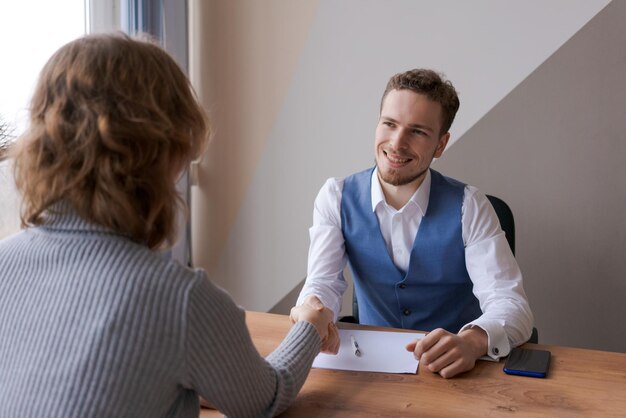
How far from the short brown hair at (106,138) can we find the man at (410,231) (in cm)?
103

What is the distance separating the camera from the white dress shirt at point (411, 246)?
1.87 meters

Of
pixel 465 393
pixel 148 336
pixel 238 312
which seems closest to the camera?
pixel 148 336

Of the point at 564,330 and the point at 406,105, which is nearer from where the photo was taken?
the point at 406,105

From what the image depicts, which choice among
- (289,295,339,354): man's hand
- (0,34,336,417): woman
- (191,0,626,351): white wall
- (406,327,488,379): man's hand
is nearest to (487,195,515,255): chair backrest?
(191,0,626,351): white wall

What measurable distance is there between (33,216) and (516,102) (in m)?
2.26

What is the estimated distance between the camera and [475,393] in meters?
1.35

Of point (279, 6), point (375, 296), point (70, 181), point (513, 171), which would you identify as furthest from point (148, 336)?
point (279, 6)

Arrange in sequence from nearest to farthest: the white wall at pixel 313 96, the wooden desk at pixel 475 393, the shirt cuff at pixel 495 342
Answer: the wooden desk at pixel 475 393
the shirt cuff at pixel 495 342
the white wall at pixel 313 96

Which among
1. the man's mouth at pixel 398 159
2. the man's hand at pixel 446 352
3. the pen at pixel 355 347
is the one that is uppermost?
the man's mouth at pixel 398 159

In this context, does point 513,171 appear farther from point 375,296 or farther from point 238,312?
point 238,312

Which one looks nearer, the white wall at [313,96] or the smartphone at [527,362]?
the smartphone at [527,362]

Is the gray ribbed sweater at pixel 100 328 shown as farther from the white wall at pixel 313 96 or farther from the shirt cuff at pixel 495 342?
the white wall at pixel 313 96

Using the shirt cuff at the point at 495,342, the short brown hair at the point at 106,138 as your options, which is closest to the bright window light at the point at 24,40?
the short brown hair at the point at 106,138

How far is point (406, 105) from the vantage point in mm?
2039
